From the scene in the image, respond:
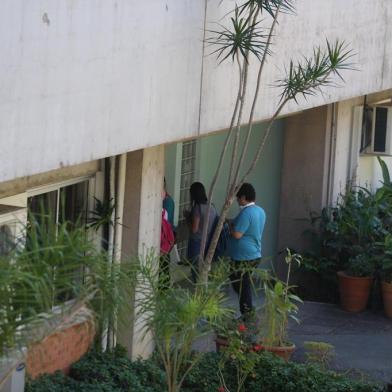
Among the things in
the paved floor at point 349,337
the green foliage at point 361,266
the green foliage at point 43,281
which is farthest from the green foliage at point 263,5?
the green foliage at point 361,266

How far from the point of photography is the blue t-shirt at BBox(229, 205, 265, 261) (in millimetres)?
10820

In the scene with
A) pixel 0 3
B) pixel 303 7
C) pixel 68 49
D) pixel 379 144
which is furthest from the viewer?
pixel 379 144

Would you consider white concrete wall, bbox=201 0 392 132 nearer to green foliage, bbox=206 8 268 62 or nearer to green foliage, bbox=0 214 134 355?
green foliage, bbox=206 8 268 62

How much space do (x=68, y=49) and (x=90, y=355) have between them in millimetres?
3190

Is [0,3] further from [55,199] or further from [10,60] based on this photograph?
[55,199]

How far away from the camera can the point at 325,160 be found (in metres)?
13.9

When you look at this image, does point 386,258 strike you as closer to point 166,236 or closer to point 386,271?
point 386,271

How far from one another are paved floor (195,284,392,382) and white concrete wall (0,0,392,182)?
106 inches

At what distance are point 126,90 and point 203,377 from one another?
279 centimetres

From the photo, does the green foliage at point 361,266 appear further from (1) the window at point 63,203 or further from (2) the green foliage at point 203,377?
(1) the window at point 63,203

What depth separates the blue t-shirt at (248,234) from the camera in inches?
426

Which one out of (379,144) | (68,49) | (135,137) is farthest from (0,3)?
(379,144)

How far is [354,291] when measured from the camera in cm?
1261

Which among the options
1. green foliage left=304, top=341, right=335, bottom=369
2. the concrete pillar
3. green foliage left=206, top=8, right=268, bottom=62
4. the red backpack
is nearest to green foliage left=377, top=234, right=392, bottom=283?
green foliage left=304, top=341, right=335, bottom=369
